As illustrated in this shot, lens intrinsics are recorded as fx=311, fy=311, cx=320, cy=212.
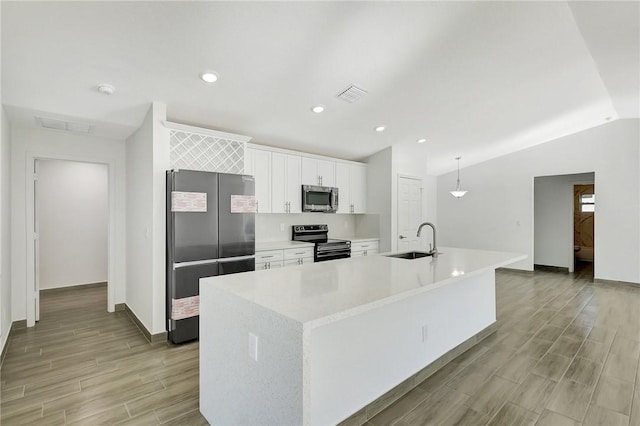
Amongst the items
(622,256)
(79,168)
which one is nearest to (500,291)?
(622,256)

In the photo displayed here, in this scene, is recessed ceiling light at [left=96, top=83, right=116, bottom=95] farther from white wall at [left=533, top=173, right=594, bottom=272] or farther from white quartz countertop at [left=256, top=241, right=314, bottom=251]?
white wall at [left=533, top=173, right=594, bottom=272]

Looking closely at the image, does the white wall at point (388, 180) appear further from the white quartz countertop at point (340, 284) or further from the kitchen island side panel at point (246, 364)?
the kitchen island side panel at point (246, 364)

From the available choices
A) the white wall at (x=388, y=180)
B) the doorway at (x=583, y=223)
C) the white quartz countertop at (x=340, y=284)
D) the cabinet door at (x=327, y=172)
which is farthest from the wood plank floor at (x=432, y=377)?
the doorway at (x=583, y=223)

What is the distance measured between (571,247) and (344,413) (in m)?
7.64

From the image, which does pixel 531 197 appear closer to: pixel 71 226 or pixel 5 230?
pixel 5 230

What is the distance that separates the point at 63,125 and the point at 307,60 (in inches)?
117

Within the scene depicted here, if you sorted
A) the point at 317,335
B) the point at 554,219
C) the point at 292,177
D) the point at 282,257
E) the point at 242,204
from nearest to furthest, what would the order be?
the point at 317,335 → the point at 242,204 → the point at 282,257 → the point at 292,177 → the point at 554,219

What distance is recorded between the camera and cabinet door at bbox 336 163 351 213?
18.0 ft

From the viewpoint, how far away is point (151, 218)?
3273mm

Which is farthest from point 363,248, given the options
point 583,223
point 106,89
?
point 583,223

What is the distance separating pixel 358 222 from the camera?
20.5 feet

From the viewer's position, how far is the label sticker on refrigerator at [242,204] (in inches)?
139

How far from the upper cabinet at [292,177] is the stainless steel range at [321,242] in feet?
1.44

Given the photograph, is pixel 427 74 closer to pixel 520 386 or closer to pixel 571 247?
pixel 520 386
